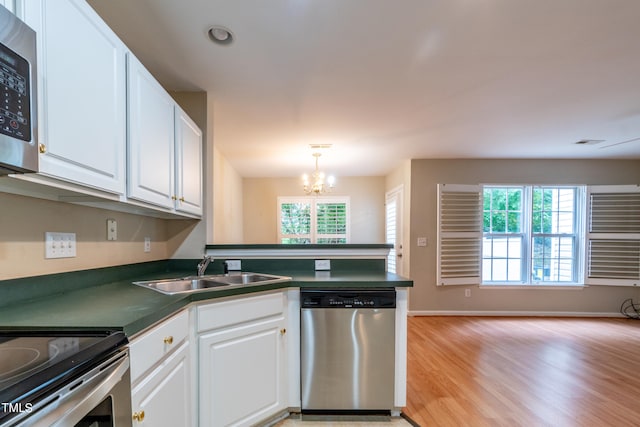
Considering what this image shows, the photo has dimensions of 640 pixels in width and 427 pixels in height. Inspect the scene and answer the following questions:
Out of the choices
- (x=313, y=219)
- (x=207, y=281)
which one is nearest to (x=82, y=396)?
(x=207, y=281)

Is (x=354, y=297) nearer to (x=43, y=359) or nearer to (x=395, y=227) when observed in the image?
(x=43, y=359)

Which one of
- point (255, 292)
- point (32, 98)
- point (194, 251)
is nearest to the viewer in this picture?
point (32, 98)

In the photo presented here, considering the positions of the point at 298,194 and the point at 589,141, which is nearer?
the point at 589,141

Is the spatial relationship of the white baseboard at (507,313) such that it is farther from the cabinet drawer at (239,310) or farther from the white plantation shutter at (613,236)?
the cabinet drawer at (239,310)

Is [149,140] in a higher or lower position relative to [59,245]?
higher

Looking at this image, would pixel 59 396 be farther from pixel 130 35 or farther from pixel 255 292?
pixel 130 35

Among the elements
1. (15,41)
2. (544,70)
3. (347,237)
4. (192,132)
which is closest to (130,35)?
(192,132)

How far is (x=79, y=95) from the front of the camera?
1017mm

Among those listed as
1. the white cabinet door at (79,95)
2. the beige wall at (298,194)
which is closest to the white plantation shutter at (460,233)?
the beige wall at (298,194)

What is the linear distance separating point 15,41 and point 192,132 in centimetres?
140

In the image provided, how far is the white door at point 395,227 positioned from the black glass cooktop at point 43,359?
4007mm

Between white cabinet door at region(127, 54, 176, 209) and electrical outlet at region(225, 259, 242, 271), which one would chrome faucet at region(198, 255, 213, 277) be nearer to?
electrical outlet at region(225, 259, 242, 271)

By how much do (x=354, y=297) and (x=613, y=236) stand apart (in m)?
4.54

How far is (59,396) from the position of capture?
63 cm
